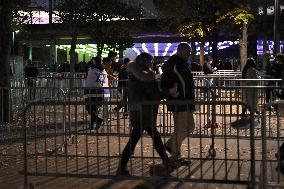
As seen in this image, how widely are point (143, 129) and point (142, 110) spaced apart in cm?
53

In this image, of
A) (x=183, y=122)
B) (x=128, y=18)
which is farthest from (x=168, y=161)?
(x=128, y=18)

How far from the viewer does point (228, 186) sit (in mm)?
7523

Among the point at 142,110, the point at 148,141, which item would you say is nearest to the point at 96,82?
the point at 148,141

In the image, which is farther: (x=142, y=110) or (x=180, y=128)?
(x=180, y=128)

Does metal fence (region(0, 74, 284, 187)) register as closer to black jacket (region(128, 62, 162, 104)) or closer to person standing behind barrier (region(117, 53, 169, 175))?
person standing behind barrier (region(117, 53, 169, 175))

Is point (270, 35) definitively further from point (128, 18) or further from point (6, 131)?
point (6, 131)

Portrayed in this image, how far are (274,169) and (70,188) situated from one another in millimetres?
2633

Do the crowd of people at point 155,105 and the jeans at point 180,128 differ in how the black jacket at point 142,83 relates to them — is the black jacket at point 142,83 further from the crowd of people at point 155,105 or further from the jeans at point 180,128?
the jeans at point 180,128

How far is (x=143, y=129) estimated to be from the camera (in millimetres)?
7844

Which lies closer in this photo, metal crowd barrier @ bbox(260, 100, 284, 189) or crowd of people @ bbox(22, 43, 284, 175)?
metal crowd barrier @ bbox(260, 100, 284, 189)

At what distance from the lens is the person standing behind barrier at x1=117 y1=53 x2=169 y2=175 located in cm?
753

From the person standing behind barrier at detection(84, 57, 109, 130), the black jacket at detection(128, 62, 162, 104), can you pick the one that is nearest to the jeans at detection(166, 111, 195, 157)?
the black jacket at detection(128, 62, 162, 104)

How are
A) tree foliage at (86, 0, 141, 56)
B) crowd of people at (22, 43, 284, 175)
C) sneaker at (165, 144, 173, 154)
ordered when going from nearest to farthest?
crowd of people at (22, 43, 284, 175) < sneaker at (165, 144, 173, 154) < tree foliage at (86, 0, 141, 56)

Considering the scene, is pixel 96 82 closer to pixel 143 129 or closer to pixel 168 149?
pixel 168 149
